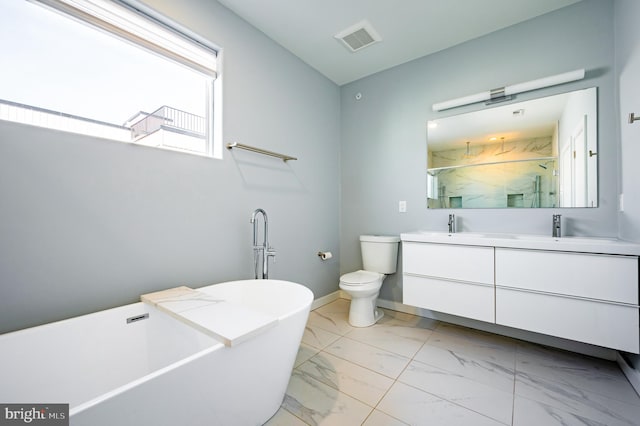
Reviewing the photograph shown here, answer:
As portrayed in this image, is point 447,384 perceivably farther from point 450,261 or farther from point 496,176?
point 496,176

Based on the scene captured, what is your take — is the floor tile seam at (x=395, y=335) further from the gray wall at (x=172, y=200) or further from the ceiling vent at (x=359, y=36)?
the ceiling vent at (x=359, y=36)

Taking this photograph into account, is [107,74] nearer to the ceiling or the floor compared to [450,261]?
nearer to the ceiling

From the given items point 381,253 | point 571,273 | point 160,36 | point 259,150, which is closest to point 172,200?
point 259,150

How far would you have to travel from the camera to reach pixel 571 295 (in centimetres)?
150

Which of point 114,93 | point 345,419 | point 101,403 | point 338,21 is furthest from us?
point 338,21

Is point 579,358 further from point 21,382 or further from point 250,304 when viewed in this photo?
point 21,382

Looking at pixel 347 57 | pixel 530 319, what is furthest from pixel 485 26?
pixel 530 319

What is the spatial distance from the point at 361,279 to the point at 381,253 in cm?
39

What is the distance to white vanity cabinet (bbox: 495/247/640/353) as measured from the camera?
4.50 feet

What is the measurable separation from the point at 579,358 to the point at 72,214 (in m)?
3.16

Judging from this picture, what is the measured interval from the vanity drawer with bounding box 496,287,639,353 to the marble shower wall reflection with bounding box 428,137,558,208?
2.53 feet

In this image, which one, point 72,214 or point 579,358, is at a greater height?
point 72,214

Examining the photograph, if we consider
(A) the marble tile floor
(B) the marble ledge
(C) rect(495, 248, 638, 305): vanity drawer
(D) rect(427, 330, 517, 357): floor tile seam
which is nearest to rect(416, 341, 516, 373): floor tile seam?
(A) the marble tile floor

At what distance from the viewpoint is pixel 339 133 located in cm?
306
